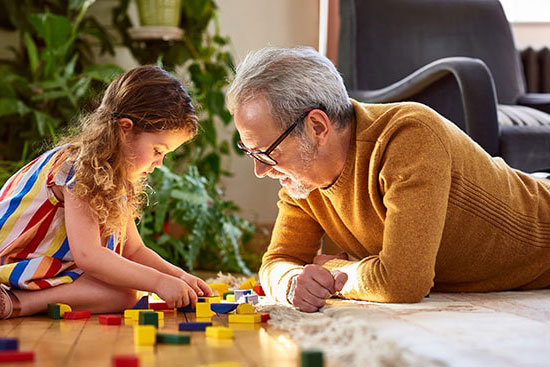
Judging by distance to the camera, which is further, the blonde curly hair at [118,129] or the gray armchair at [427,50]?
the gray armchair at [427,50]

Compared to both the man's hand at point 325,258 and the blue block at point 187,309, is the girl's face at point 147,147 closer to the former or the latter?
the blue block at point 187,309

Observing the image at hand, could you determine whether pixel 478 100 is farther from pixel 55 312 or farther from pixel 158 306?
pixel 55 312

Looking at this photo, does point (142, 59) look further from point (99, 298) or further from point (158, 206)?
point (99, 298)

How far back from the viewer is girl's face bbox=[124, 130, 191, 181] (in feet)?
6.24

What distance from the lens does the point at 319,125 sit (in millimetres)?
1780

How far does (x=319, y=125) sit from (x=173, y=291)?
512mm

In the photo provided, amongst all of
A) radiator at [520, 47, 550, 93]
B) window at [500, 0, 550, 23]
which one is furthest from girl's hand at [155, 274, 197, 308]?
window at [500, 0, 550, 23]

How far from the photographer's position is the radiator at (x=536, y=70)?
11.6ft

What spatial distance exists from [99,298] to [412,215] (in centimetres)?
77

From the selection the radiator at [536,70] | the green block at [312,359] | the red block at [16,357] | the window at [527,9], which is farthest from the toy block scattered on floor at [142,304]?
the window at [527,9]

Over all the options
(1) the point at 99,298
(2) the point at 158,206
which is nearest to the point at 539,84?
(2) the point at 158,206

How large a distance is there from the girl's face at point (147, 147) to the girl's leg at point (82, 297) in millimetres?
278

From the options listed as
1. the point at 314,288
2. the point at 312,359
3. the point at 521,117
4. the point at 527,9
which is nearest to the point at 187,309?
the point at 314,288

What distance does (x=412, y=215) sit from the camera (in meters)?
1.63
